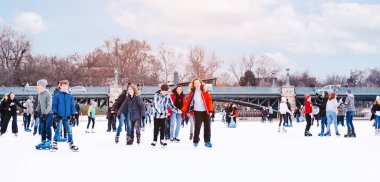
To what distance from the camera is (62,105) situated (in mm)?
7855

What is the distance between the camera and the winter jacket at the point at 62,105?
7820 mm

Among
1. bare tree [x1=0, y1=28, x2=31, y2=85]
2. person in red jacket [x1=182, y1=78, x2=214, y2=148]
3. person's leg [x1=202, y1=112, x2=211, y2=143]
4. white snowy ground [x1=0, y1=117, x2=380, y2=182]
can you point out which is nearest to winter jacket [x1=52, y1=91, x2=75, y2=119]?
white snowy ground [x1=0, y1=117, x2=380, y2=182]

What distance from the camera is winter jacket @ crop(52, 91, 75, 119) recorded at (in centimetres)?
782

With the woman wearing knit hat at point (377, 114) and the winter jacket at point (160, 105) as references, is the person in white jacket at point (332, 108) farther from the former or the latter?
the winter jacket at point (160, 105)

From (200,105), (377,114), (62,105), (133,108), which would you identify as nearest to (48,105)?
(62,105)

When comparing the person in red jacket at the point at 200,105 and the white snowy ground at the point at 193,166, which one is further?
the person in red jacket at the point at 200,105

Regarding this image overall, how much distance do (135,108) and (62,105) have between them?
1.85 m

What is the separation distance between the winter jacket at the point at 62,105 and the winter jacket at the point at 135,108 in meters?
1.63

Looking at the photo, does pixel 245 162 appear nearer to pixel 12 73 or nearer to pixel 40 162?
pixel 40 162

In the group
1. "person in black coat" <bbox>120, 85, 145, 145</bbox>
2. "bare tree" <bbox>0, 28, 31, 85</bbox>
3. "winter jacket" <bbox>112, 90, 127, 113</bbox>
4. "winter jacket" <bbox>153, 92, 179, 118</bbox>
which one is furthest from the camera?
"bare tree" <bbox>0, 28, 31, 85</bbox>

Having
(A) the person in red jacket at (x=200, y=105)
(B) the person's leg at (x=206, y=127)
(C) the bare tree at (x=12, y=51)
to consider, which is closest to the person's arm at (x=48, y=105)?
(A) the person in red jacket at (x=200, y=105)

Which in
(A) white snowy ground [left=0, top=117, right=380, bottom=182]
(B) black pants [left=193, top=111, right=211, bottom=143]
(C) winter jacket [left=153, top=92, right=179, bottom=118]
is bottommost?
(A) white snowy ground [left=0, top=117, right=380, bottom=182]

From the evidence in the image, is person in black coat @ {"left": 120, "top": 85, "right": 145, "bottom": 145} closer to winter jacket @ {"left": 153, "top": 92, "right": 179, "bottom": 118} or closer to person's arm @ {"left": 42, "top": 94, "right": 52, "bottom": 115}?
winter jacket @ {"left": 153, "top": 92, "right": 179, "bottom": 118}

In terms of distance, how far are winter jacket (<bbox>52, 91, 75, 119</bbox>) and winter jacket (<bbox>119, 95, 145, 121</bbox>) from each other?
5.35ft
